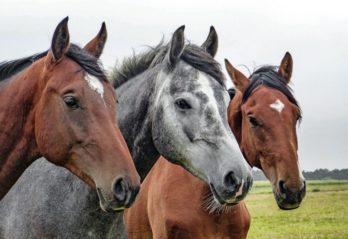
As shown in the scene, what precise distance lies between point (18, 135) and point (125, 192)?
4.35ft

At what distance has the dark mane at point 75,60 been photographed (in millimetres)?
5547

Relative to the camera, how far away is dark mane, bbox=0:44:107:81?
5547mm

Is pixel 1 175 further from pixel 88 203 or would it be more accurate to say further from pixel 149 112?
pixel 149 112

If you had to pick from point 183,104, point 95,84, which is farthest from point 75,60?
point 183,104

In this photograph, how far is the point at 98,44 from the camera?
6.29 metres

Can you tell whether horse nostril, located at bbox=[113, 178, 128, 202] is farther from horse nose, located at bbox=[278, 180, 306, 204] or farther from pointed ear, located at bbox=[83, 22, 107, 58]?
horse nose, located at bbox=[278, 180, 306, 204]

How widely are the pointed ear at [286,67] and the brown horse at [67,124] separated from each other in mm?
4002

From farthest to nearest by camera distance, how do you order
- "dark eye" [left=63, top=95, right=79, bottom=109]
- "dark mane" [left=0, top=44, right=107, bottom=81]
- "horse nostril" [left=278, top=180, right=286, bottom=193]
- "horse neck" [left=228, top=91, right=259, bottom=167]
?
"horse neck" [left=228, top=91, right=259, bottom=167] → "horse nostril" [left=278, top=180, right=286, bottom=193] → "dark mane" [left=0, top=44, right=107, bottom=81] → "dark eye" [left=63, top=95, right=79, bottom=109]

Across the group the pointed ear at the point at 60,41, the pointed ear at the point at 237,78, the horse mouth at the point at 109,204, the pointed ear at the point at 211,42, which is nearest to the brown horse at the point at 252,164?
the pointed ear at the point at 237,78

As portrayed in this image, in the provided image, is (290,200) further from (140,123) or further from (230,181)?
(140,123)

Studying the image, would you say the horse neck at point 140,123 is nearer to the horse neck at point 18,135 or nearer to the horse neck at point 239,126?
the horse neck at point 18,135

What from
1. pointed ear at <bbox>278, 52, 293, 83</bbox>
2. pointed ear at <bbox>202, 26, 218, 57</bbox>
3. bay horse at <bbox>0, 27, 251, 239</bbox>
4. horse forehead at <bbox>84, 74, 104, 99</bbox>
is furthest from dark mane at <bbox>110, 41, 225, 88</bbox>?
pointed ear at <bbox>278, 52, 293, 83</bbox>

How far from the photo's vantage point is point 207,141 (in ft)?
20.1

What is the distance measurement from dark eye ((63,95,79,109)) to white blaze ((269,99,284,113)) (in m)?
3.44
